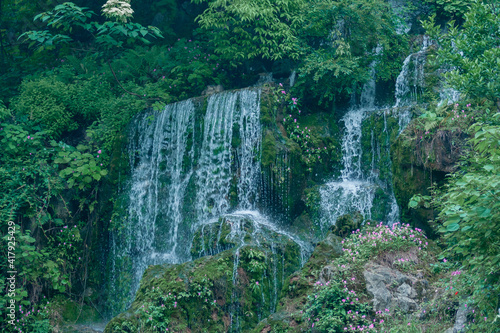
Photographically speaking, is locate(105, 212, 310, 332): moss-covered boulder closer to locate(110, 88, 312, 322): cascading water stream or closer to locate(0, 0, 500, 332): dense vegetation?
locate(110, 88, 312, 322): cascading water stream

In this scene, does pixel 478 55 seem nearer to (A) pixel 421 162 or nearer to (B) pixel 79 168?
(A) pixel 421 162

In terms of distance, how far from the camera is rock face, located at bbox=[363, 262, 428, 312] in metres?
6.52

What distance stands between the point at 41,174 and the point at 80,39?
7.79m

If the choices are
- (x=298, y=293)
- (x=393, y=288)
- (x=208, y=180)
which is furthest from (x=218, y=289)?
(x=208, y=180)

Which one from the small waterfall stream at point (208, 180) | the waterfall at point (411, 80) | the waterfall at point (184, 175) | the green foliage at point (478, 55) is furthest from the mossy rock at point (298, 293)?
the waterfall at point (411, 80)

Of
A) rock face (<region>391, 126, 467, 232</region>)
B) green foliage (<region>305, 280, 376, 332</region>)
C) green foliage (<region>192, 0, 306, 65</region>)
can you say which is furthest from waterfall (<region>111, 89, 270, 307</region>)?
green foliage (<region>305, 280, 376, 332</region>)

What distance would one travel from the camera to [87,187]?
11523mm

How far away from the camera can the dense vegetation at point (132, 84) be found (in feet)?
27.4

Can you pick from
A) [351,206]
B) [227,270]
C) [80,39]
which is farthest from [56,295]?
[80,39]

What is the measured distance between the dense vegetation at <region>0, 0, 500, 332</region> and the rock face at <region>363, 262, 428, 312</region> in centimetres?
43

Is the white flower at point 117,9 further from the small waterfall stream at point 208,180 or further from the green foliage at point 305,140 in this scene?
the green foliage at point 305,140

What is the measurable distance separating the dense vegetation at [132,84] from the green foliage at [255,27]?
50mm

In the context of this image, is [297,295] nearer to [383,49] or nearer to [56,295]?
[56,295]

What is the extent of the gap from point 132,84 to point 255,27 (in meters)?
4.10
